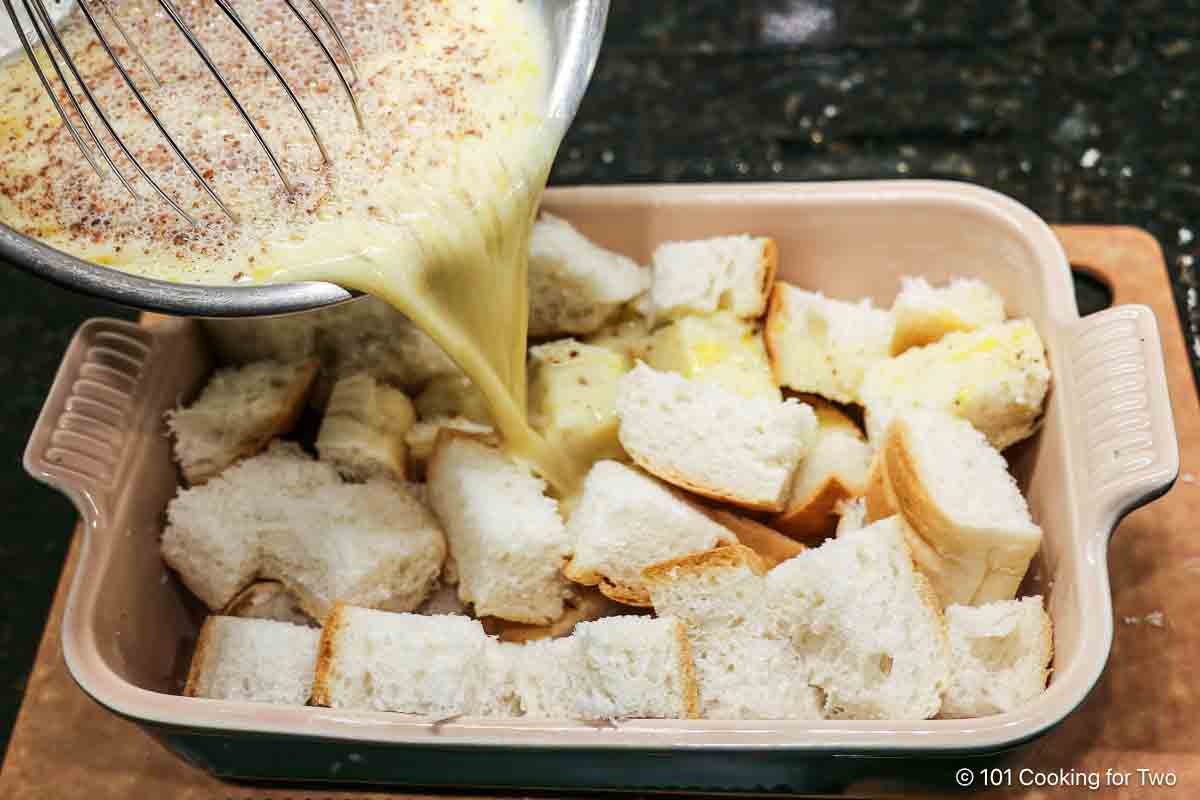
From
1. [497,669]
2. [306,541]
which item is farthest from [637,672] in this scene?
[306,541]

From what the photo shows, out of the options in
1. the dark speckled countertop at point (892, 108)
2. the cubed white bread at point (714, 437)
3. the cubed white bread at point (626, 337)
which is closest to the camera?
the cubed white bread at point (714, 437)

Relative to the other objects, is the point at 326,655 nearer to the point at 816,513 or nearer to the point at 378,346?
the point at 378,346

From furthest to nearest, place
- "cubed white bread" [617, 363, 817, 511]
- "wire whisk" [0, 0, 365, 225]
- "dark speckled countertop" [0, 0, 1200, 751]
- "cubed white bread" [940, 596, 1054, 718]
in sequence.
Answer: "dark speckled countertop" [0, 0, 1200, 751] < "cubed white bread" [617, 363, 817, 511] < "cubed white bread" [940, 596, 1054, 718] < "wire whisk" [0, 0, 365, 225]

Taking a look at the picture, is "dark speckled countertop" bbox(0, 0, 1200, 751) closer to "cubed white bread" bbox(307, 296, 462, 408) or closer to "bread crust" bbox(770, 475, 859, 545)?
"cubed white bread" bbox(307, 296, 462, 408)

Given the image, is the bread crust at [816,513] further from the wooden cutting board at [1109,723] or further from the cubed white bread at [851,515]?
the wooden cutting board at [1109,723]

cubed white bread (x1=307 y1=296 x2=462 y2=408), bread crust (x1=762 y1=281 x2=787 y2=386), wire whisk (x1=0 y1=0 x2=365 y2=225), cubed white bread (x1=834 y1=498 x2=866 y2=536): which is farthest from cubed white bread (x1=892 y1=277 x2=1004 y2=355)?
wire whisk (x1=0 y1=0 x2=365 y2=225)

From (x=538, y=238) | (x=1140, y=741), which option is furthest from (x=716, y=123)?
(x=1140, y=741)

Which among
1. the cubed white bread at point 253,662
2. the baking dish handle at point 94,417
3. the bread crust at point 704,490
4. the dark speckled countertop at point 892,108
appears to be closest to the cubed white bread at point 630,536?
the bread crust at point 704,490
